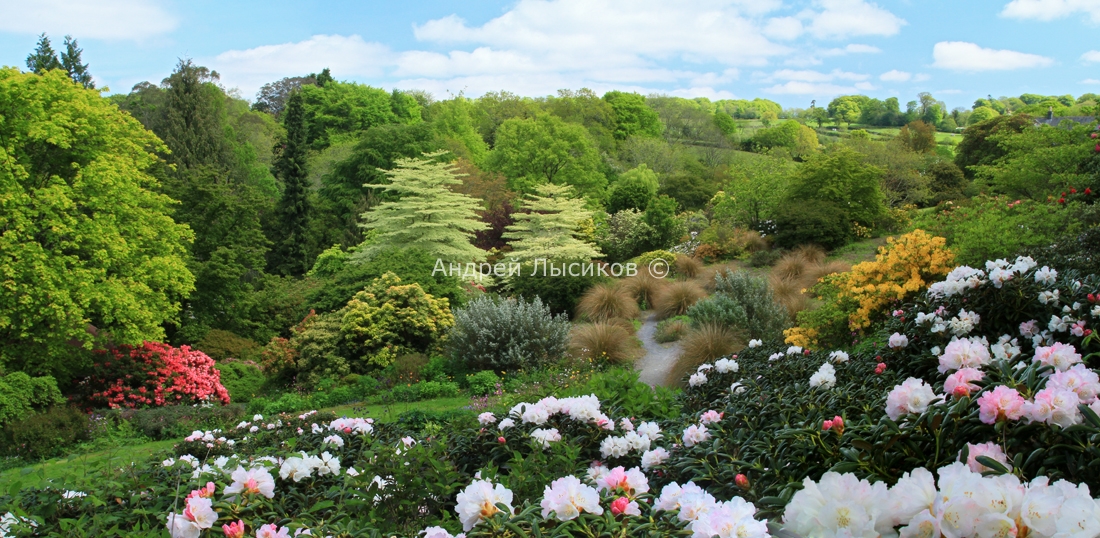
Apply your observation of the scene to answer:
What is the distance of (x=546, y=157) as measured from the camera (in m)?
28.7

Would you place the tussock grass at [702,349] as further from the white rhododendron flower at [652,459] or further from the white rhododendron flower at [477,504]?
the white rhododendron flower at [477,504]

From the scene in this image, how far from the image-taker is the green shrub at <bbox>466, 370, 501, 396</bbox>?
349 inches

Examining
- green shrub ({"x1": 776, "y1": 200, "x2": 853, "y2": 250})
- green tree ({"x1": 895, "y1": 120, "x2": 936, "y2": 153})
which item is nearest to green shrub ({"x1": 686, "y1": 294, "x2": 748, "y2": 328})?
green shrub ({"x1": 776, "y1": 200, "x2": 853, "y2": 250})

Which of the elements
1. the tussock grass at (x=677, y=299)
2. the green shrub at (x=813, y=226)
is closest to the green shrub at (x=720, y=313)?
the tussock grass at (x=677, y=299)

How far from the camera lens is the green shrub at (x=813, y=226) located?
16.2m

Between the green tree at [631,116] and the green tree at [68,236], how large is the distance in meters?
36.1

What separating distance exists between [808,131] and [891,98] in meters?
27.8

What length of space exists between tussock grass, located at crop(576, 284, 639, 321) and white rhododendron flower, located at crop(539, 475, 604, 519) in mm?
9964

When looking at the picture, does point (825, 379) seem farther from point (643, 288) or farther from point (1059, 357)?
point (643, 288)

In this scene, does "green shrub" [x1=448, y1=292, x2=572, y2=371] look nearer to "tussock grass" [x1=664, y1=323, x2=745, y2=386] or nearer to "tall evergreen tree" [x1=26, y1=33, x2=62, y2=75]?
"tussock grass" [x1=664, y1=323, x2=745, y2=386]

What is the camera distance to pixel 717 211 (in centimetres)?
2041

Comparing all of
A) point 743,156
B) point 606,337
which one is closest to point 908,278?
point 606,337

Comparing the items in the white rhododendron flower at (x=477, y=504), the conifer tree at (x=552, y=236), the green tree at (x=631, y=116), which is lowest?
the conifer tree at (x=552, y=236)

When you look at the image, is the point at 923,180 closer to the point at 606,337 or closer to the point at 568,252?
the point at 568,252
